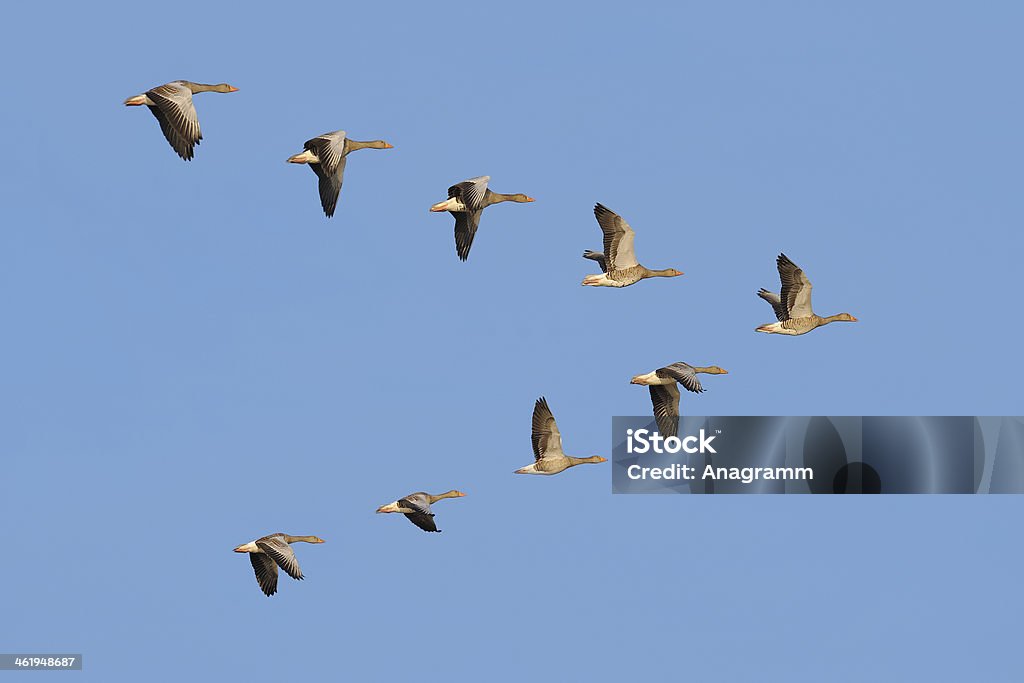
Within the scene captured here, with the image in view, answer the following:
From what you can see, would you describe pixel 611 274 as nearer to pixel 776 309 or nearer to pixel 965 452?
pixel 776 309

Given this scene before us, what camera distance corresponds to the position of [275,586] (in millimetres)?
66250

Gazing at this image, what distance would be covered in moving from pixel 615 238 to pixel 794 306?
5162 mm

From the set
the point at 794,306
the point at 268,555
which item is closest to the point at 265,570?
the point at 268,555

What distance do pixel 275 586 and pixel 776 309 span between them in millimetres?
15749

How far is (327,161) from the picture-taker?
217 ft

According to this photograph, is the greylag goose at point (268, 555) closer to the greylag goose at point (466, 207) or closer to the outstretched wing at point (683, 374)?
the greylag goose at point (466, 207)

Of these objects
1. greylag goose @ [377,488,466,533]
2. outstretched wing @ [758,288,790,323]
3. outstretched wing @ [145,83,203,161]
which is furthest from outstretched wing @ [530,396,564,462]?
outstretched wing @ [145,83,203,161]

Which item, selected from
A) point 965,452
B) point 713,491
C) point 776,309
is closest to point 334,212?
point 776,309

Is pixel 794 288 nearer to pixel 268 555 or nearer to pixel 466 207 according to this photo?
pixel 466 207

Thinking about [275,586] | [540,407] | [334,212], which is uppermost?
[334,212]

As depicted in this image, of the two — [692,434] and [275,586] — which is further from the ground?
[692,434]

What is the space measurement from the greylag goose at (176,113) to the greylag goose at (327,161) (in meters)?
4.89

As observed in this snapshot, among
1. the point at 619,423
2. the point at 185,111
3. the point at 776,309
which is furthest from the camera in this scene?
the point at 619,423

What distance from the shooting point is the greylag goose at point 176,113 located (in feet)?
195
